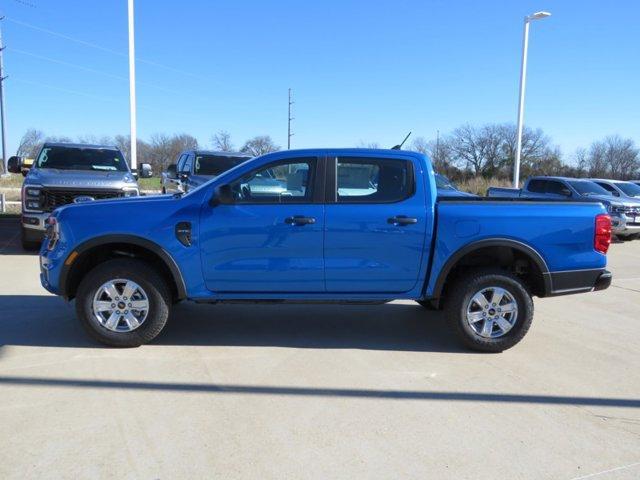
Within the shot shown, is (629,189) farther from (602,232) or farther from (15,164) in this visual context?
(15,164)

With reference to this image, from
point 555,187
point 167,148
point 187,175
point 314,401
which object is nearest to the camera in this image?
point 314,401

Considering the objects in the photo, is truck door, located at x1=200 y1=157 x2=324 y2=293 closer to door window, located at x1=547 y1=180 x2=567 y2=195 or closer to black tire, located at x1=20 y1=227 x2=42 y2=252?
black tire, located at x1=20 y1=227 x2=42 y2=252

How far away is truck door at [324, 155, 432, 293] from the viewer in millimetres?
5078

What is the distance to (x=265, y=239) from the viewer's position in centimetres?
505

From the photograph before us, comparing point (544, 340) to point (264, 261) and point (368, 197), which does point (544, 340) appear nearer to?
point (368, 197)

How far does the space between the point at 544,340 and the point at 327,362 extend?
7.88ft

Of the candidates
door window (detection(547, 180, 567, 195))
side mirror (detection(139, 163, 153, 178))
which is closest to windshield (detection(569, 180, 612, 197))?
door window (detection(547, 180, 567, 195))

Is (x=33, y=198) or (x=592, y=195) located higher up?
(x=592, y=195)

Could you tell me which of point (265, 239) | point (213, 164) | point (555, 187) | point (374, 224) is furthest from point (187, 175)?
point (555, 187)

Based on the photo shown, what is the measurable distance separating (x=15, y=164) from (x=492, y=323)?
9849 millimetres

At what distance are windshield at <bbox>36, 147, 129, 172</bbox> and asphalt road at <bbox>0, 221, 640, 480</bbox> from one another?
546 cm

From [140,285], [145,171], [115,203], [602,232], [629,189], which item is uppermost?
[145,171]

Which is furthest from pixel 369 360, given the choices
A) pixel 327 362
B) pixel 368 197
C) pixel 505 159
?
pixel 505 159

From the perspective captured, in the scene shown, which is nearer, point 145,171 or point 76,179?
point 76,179
